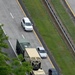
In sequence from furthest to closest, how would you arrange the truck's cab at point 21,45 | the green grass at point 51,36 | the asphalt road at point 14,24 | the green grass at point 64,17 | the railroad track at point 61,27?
the green grass at point 64,17, the railroad track at point 61,27, the asphalt road at point 14,24, the green grass at point 51,36, the truck's cab at point 21,45

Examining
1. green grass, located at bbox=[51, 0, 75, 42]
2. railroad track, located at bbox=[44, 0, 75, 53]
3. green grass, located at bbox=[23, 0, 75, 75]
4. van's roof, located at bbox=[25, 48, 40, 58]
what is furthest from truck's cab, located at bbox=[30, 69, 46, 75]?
green grass, located at bbox=[51, 0, 75, 42]

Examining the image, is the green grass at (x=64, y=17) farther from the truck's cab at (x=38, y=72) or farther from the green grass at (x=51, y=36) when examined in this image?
the truck's cab at (x=38, y=72)

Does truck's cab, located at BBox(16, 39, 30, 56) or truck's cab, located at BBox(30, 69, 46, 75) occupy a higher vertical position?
truck's cab, located at BBox(16, 39, 30, 56)

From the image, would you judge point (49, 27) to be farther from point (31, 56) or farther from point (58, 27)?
point (31, 56)

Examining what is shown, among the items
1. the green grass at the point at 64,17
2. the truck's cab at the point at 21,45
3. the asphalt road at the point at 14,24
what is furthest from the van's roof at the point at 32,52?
the green grass at the point at 64,17

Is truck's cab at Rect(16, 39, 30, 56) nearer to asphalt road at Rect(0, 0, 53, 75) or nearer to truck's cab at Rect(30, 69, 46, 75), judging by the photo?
asphalt road at Rect(0, 0, 53, 75)
